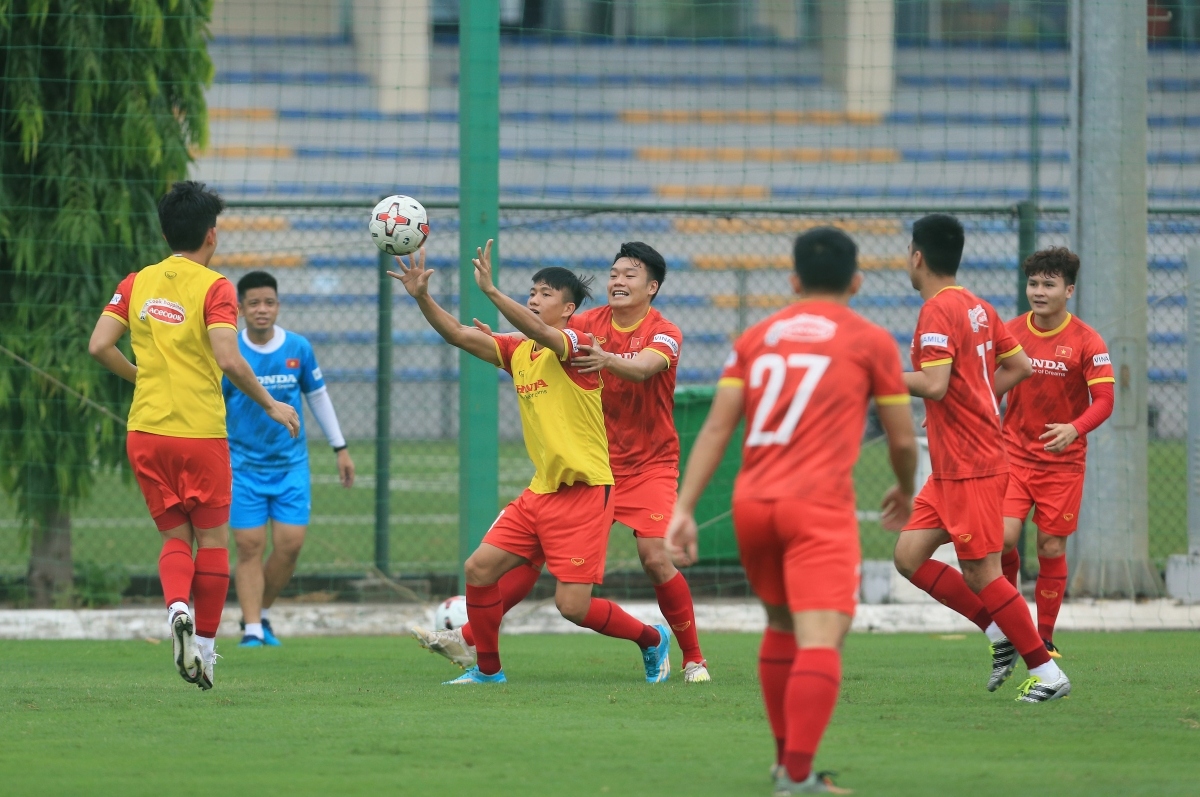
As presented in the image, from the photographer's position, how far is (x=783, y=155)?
22875 mm

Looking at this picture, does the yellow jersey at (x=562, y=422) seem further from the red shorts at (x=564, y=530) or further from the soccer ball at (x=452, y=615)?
the soccer ball at (x=452, y=615)

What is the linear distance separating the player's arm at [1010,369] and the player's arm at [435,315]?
231 cm

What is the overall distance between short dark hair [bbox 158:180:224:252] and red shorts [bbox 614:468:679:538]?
2.29 m

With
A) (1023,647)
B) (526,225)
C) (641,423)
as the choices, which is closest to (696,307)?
(526,225)

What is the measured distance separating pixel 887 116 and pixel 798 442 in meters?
18.8

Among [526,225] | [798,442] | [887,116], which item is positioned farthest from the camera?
[887,116]

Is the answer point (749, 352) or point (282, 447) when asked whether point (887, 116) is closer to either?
point (282, 447)

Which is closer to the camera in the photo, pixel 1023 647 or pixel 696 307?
pixel 1023 647

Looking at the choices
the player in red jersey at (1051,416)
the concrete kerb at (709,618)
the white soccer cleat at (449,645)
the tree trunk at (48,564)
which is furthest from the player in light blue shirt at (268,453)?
the player in red jersey at (1051,416)

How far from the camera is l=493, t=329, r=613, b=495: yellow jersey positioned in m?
6.40

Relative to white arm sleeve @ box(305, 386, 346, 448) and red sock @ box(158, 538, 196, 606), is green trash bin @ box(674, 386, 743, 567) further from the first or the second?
red sock @ box(158, 538, 196, 606)

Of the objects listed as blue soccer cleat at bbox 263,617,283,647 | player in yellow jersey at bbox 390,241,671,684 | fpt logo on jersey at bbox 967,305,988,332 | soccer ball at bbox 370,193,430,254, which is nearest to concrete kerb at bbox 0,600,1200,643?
blue soccer cleat at bbox 263,617,283,647

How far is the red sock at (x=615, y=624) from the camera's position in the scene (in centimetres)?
652

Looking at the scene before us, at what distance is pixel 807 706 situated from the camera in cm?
392
